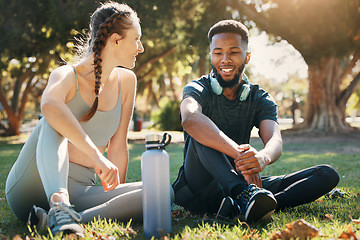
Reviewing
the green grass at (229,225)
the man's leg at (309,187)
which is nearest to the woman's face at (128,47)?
the green grass at (229,225)

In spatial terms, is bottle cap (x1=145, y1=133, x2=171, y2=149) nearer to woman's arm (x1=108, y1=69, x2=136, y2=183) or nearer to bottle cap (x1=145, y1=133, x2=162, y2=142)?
bottle cap (x1=145, y1=133, x2=162, y2=142)

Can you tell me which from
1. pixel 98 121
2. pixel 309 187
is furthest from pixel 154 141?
pixel 309 187

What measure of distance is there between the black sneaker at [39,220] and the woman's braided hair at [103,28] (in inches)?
30.6

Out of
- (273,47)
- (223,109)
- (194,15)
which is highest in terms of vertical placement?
(194,15)

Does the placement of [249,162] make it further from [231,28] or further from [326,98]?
[326,98]

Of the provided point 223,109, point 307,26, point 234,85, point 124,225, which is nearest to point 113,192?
point 124,225

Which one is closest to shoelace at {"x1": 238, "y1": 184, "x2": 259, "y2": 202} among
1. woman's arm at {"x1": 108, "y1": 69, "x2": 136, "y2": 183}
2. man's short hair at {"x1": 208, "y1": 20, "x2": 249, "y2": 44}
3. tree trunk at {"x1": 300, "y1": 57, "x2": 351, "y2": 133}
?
woman's arm at {"x1": 108, "y1": 69, "x2": 136, "y2": 183}

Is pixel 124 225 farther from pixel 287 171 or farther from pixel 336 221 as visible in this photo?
pixel 287 171

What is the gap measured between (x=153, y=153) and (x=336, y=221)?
1.40 metres

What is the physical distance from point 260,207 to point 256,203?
5 cm

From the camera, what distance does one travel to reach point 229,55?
3.38 metres

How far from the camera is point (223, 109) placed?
3330 mm

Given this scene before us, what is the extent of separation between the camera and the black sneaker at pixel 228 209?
2.76m

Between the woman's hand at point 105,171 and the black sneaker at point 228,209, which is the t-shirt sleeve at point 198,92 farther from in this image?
the woman's hand at point 105,171
